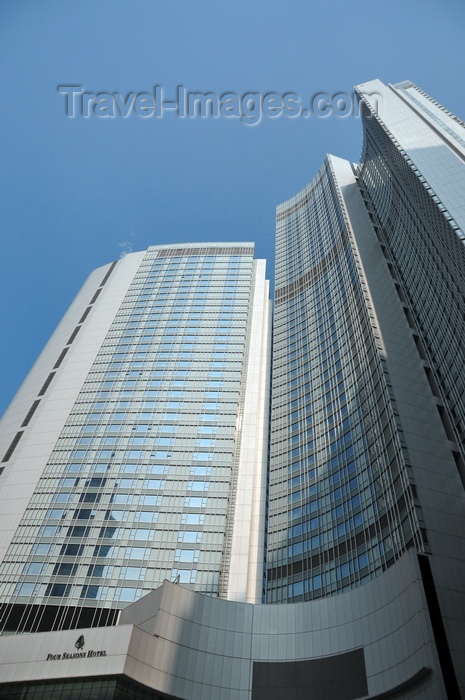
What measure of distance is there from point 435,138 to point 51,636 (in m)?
82.3

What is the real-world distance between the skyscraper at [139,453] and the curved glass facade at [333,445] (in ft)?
24.5

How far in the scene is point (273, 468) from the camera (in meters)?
73.7

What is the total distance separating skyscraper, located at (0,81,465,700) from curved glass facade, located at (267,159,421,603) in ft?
1.04

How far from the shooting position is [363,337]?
75938 millimetres

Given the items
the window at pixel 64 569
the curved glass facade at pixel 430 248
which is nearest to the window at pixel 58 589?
the window at pixel 64 569

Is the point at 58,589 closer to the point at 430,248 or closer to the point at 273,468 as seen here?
the point at 273,468

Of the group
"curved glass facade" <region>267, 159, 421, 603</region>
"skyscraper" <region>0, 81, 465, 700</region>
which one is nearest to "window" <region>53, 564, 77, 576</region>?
"skyscraper" <region>0, 81, 465, 700</region>

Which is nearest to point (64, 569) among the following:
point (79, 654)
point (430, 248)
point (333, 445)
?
point (79, 654)

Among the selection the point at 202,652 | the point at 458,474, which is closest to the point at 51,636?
the point at 202,652

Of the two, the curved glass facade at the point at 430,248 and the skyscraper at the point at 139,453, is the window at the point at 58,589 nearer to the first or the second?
the skyscraper at the point at 139,453

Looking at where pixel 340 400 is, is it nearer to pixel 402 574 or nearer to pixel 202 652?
pixel 402 574

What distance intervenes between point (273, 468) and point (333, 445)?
31.8 feet

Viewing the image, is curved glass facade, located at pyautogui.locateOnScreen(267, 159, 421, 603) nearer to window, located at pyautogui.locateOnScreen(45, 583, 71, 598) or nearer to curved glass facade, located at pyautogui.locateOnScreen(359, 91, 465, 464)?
curved glass facade, located at pyautogui.locateOnScreen(359, 91, 465, 464)

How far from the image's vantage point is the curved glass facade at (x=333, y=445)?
55500 mm
